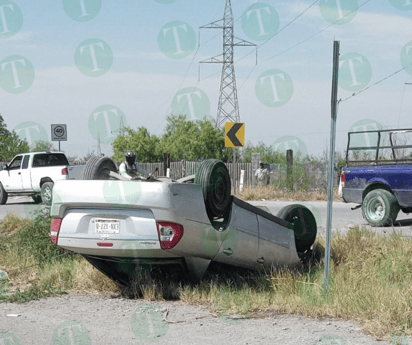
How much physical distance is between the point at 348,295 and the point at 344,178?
8525 mm

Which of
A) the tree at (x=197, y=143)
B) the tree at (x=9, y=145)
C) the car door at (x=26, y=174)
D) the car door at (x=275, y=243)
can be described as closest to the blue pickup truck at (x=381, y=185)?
the car door at (x=275, y=243)

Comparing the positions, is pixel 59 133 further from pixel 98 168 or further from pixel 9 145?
pixel 9 145

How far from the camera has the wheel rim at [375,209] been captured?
13.6m

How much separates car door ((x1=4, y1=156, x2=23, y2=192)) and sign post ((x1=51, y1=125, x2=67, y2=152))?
350cm

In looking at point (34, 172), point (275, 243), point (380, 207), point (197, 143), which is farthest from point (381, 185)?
point (197, 143)

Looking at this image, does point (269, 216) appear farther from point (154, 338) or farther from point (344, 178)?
point (344, 178)

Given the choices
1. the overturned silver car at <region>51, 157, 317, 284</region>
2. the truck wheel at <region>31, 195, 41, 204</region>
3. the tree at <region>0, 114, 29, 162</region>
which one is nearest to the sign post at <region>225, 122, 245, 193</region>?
the truck wheel at <region>31, 195, 41, 204</region>

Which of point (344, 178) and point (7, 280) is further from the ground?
point (344, 178)

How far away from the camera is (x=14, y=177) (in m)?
23.2

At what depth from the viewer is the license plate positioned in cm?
604

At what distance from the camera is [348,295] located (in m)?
6.09

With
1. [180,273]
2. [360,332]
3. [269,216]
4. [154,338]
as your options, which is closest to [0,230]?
[180,273]

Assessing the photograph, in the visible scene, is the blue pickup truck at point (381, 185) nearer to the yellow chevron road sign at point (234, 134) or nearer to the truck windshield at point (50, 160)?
the yellow chevron road sign at point (234, 134)

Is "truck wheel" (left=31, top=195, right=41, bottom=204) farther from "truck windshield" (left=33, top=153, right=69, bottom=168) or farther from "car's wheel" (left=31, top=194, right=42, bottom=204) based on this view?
"truck windshield" (left=33, top=153, right=69, bottom=168)
